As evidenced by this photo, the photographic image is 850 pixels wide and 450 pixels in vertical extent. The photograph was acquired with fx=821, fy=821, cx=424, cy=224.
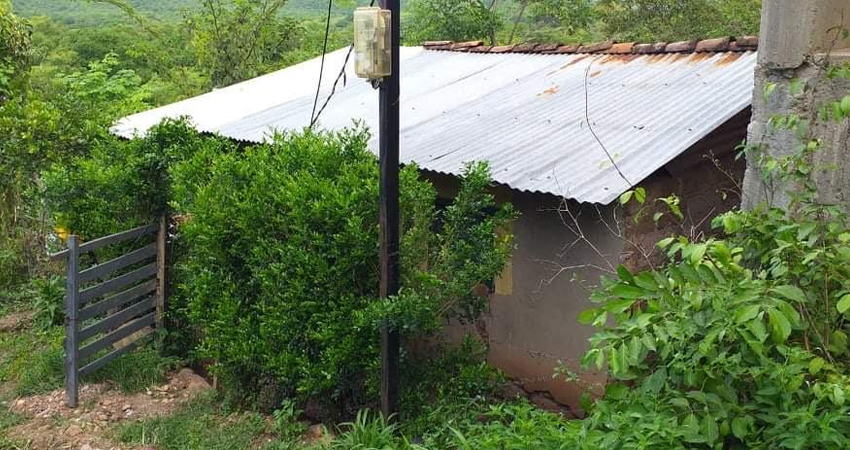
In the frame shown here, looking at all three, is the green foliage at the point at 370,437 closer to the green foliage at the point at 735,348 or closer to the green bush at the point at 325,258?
the green bush at the point at 325,258

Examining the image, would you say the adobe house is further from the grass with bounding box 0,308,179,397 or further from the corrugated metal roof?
the grass with bounding box 0,308,179,397

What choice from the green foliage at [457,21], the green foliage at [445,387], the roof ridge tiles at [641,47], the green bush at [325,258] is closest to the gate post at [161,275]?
the green bush at [325,258]

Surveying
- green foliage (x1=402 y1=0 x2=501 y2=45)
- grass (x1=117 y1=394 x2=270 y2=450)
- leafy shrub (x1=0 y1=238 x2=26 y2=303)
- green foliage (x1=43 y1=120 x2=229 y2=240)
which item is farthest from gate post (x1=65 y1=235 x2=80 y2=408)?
green foliage (x1=402 y1=0 x2=501 y2=45)

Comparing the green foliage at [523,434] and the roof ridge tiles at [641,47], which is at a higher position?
the roof ridge tiles at [641,47]

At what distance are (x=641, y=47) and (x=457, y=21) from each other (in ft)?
38.6

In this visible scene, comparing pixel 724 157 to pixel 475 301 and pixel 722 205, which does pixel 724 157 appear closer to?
pixel 722 205

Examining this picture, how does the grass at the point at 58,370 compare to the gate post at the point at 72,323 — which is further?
the grass at the point at 58,370

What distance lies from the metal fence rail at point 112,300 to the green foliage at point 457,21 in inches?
502

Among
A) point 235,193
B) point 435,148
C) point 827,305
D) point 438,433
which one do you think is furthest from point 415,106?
point 827,305

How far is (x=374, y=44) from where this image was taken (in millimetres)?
4656

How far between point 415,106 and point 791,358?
202 inches

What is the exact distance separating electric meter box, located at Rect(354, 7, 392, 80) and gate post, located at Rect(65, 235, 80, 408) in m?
2.84

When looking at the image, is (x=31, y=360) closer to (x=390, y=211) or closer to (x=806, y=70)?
(x=390, y=211)

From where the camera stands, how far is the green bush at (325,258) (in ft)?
16.7
